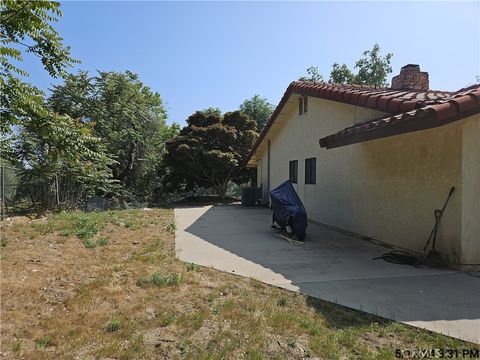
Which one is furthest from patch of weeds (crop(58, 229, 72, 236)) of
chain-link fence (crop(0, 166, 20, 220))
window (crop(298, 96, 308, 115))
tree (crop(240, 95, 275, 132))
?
tree (crop(240, 95, 275, 132))

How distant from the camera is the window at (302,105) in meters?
12.3

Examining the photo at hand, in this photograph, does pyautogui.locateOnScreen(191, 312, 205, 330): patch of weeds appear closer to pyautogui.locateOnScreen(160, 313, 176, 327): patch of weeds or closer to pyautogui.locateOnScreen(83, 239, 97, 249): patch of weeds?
pyautogui.locateOnScreen(160, 313, 176, 327): patch of weeds

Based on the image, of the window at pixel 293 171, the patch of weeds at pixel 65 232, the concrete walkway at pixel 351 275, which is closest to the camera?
the concrete walkway at pixel 351 275

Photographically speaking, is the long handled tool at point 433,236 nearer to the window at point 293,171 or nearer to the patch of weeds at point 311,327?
the patch of weeds at point 311,327

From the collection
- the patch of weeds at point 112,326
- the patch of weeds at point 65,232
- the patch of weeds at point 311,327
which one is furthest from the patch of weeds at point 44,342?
the patch of weeds at point 65,232

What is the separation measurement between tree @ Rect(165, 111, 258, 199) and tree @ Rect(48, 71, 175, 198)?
323 centimetres

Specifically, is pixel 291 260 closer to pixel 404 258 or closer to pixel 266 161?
pixel 404 258

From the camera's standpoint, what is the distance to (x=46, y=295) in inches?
161

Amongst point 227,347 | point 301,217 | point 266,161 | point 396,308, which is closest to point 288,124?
point 266,161

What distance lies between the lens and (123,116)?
843 inches

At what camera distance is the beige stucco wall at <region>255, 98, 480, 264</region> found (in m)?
5.40

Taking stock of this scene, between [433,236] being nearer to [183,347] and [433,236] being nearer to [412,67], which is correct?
[183,347]

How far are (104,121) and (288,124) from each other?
1215 cm

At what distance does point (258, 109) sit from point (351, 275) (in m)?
28.6
